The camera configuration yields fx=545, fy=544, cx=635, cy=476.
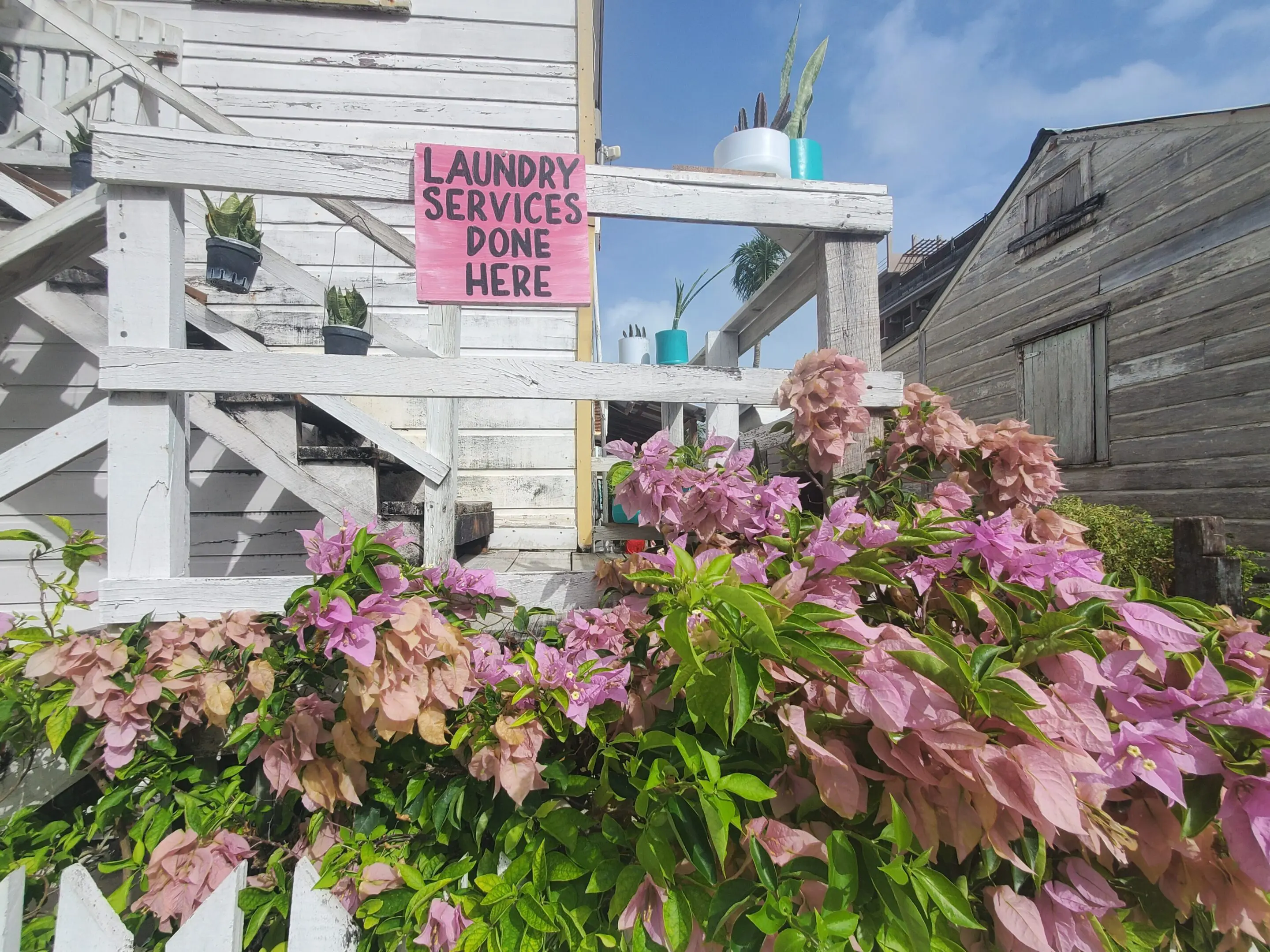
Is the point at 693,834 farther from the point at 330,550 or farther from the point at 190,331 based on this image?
the point at 190,331

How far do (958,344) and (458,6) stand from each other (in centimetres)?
766

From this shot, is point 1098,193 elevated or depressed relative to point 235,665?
elevated

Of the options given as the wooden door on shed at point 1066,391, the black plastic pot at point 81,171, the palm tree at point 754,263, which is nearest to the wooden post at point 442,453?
the black plastic pot at point 81,171

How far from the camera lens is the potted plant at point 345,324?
7.49 ft

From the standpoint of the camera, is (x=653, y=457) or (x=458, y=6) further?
(x=458, y=6)

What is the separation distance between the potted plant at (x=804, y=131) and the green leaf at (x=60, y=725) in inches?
85.4

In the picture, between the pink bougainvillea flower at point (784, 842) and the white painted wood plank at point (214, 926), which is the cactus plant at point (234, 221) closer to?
the white painted wood plank at point (214, 926)

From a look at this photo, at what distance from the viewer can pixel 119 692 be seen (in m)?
1.02

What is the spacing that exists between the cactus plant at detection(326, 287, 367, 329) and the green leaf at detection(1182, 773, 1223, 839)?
2.68 meters

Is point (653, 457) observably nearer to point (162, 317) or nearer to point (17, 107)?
point (162, 317)

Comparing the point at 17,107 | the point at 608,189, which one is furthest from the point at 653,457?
the point at 17,107

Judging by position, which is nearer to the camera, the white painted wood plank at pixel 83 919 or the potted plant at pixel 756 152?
the white painted wood plank at pixel 83 919

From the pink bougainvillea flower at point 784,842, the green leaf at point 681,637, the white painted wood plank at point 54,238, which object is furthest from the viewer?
the white painted wood plank at point 54,238

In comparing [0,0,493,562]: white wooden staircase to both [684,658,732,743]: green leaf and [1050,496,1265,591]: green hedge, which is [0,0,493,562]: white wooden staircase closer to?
[684,658,732,743]: green leaf
